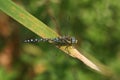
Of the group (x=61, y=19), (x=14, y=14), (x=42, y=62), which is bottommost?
(x=14, y=14)

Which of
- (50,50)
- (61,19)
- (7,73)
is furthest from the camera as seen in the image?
(7,73)

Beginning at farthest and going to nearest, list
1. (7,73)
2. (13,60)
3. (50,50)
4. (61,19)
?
(13,60)
(7,73)
(50,50)
(61,19)

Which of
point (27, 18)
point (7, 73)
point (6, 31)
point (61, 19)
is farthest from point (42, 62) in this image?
point (27, 18)

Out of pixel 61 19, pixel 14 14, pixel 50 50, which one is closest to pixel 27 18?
pixel 14 14

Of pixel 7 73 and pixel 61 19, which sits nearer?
pixel 61 19

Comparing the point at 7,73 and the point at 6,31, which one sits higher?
the point at 6,31

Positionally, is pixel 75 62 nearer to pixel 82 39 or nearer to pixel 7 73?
pixel 82 39

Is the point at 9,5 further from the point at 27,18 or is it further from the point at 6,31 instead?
the point at 6,31
